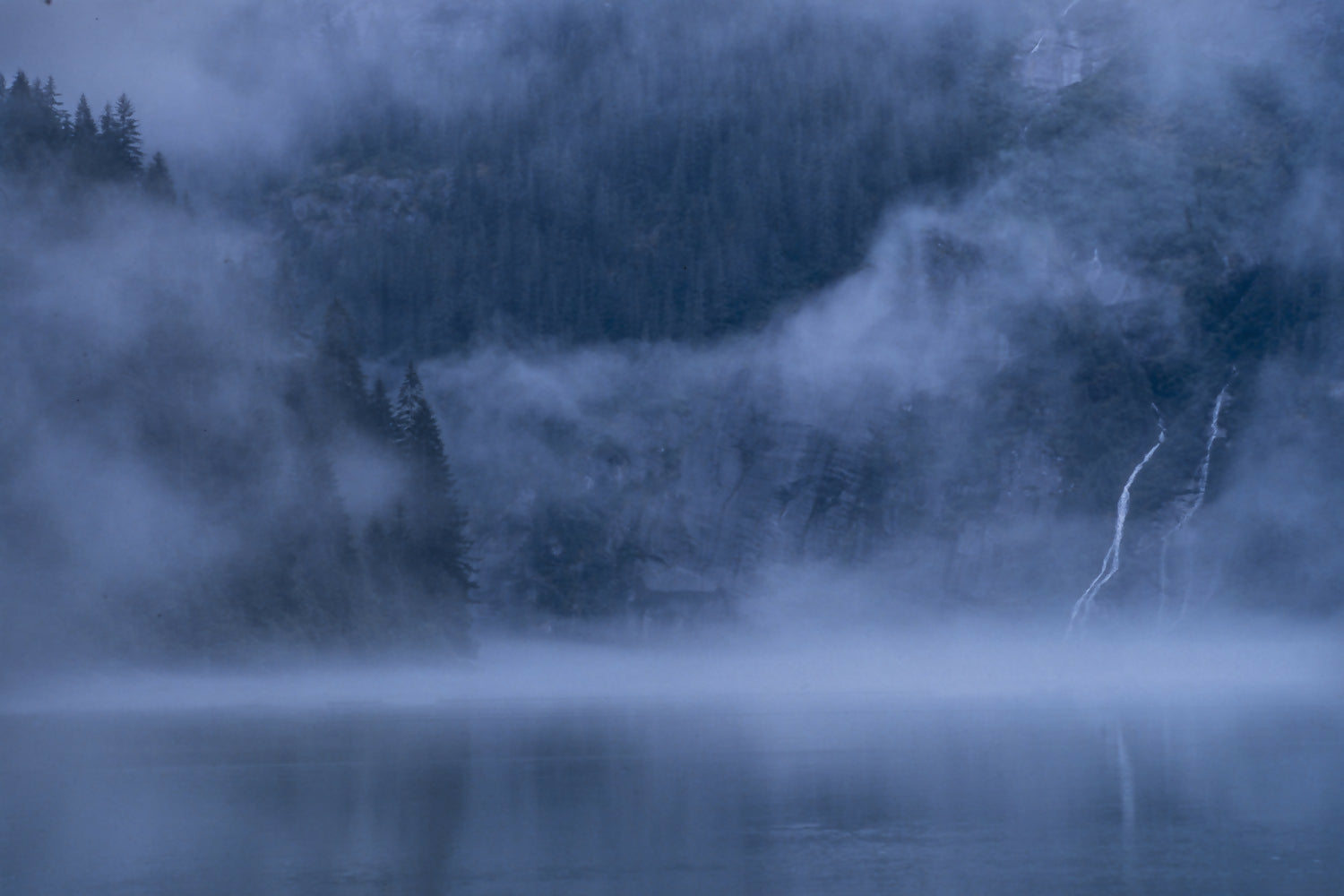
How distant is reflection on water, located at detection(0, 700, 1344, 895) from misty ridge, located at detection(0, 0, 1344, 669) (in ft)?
174

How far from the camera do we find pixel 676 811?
39125 millimetres

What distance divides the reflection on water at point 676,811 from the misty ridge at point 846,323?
53.0m

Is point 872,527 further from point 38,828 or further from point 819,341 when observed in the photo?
point 38,828

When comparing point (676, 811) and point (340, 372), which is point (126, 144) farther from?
point (676, 811)

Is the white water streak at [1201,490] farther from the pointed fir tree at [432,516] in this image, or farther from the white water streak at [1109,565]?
the pointed fir tree at [432,516]

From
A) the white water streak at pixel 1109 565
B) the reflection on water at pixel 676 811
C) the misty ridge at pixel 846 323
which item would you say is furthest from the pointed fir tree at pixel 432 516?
the white water streak at pixel 1109 565

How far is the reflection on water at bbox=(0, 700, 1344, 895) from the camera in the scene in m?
30.1

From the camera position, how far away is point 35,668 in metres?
82.2

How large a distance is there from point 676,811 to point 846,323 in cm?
12087

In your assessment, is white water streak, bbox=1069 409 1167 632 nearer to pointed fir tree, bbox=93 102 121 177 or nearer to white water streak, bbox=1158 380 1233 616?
white water streak, bbox=1158 380 1233 616

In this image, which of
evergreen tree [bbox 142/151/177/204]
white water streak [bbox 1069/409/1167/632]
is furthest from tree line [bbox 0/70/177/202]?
white water streak [bbox 1069/409/1167/632]

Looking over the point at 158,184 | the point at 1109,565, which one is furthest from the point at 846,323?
the point at 158,184

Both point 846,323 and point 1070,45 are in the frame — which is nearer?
point 846,323

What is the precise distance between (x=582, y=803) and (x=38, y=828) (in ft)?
42.6
